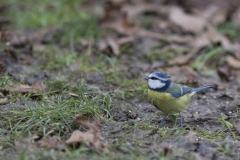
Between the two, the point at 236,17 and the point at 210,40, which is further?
the point at 236,17

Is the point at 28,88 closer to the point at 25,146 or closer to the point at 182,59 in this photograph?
the point at 25,146

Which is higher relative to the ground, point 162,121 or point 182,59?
point 162,121

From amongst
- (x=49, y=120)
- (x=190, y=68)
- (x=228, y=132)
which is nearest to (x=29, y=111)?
(x=49, y=120)

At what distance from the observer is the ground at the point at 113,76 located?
349cm

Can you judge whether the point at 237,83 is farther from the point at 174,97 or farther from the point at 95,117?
the point at 95,117

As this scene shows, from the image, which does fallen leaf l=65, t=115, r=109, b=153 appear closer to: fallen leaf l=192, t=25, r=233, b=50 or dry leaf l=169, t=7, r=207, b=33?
fallen leaf l=192, t=25, r=233, b=50

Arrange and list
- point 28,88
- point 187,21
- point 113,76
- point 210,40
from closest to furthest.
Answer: point 28,88, point 113,76, point 210,40, point 187,21

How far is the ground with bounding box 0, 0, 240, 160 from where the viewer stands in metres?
3.49

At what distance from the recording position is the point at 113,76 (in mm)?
5234

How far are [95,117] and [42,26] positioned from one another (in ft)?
10.7

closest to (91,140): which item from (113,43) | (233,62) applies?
(113,43)

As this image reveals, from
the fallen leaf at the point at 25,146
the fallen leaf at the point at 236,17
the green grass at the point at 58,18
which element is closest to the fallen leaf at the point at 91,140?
the fallen leaf at the point at 25,146

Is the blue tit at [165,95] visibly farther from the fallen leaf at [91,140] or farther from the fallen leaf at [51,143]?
the fallen leaf at [51,143]

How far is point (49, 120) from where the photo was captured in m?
3.69
